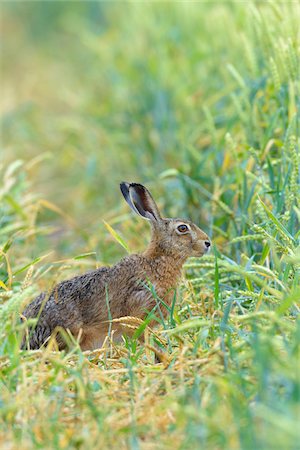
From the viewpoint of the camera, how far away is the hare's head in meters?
4.83

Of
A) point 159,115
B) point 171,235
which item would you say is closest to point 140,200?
point 171,235

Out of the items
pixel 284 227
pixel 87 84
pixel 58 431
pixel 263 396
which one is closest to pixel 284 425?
pixel 263 396

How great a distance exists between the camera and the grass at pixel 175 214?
10.2ft

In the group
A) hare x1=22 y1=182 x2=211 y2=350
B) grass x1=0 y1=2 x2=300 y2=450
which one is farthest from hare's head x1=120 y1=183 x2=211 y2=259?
grass x1=0 y1=2 x2=300 y2=450

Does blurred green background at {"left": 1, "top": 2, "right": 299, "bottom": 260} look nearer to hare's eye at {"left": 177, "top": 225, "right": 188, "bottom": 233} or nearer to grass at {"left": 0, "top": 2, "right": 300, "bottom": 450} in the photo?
grass at {"left": 0, "top": 2, "right": 300, "bottom": 450}

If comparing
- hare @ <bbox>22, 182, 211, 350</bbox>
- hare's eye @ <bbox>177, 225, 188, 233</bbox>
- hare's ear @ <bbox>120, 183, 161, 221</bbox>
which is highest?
hare's ear @ <bbox>120, 183, 161, 221</bbox>

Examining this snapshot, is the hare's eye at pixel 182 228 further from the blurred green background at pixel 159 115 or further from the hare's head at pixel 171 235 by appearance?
the blurred green background at pixel 159 115

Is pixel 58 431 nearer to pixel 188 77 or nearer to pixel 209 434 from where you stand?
pixel 209 434

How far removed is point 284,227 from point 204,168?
89.1 inches

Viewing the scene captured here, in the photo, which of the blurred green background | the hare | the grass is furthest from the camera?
the blurred green background

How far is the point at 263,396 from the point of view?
2.85 metres

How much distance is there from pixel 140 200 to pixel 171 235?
263 mm

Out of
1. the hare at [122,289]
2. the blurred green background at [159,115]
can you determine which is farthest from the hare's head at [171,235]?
the blurred green background at [159,115]

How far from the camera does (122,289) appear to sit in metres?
4.53
